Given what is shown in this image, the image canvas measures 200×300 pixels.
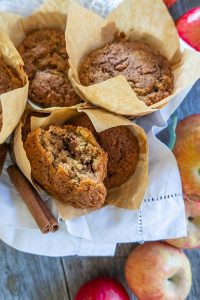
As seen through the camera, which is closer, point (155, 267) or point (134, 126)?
point (134, 126)

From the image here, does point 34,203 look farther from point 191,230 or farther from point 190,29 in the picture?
point 190,29

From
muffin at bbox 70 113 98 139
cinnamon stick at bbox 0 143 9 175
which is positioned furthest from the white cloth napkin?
muffin at bbox 70 113 98 139

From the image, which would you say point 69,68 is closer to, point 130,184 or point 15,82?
point 15,82

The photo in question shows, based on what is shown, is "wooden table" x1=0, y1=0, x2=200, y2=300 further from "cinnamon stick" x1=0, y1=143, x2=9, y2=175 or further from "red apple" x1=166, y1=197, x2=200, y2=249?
"cinnamon stick" x1=0, y1=143, x2=9, y2=175

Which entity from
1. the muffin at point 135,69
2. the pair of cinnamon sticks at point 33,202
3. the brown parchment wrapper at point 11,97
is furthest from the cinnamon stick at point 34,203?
the muffin at point 135,69

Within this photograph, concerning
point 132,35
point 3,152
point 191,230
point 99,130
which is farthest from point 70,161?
point 191,230

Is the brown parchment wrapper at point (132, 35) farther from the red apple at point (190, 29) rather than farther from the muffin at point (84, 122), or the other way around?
the red apple at point (190, 29)

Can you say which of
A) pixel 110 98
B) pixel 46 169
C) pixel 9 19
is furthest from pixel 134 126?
pixel 9 19

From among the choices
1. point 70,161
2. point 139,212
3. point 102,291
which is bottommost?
point 102,291
